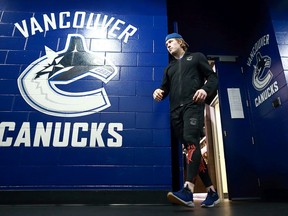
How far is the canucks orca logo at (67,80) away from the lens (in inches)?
77.9

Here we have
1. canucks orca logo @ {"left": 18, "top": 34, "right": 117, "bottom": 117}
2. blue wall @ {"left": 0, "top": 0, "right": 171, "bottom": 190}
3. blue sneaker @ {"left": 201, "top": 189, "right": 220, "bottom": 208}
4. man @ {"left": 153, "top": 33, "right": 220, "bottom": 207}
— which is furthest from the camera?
canucks orca logo @ {"left": 18, "top": 34, "right": 117, "bottom": 117}

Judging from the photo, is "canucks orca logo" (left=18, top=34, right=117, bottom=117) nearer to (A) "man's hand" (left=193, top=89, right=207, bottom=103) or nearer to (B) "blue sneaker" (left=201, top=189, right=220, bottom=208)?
(A) "man's hand" (left=193, top=89, right=207, bottom=103)

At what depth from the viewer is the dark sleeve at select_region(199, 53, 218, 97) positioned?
1560 millimetres

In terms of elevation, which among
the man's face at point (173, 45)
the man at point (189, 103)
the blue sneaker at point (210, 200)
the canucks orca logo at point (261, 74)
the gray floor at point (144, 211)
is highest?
the canucks orca logo at point (261, 74)

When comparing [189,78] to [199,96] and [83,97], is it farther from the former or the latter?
[83,97]

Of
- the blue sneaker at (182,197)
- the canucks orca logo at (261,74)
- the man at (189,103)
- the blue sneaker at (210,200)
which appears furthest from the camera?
the canucks orca logo at (261,74)

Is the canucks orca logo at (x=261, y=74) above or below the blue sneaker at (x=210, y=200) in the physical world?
above

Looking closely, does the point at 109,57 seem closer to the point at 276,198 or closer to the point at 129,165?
Result: the point at 129,165

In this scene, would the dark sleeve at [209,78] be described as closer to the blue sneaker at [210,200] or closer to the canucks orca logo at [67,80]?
the blue sneaker at [210,200]

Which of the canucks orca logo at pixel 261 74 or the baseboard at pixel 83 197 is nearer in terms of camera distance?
the baseboard at pixel 83 197

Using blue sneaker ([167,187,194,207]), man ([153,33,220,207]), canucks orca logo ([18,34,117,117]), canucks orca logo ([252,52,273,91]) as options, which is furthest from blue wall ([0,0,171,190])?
canucks orca logo ([252,52,273,91])

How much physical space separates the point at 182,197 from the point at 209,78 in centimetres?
87

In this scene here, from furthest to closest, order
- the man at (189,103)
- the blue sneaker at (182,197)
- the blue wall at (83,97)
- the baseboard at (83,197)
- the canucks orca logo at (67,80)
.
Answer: the canucks orca logo at (67,80) → the blue wall at (83,97) → the baseboard at (83,197) → the man at (189,103) → the blue sneaker at (182,197)

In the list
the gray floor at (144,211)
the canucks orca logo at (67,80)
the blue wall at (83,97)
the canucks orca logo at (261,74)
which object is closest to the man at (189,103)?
the gray floor at (144,211)
